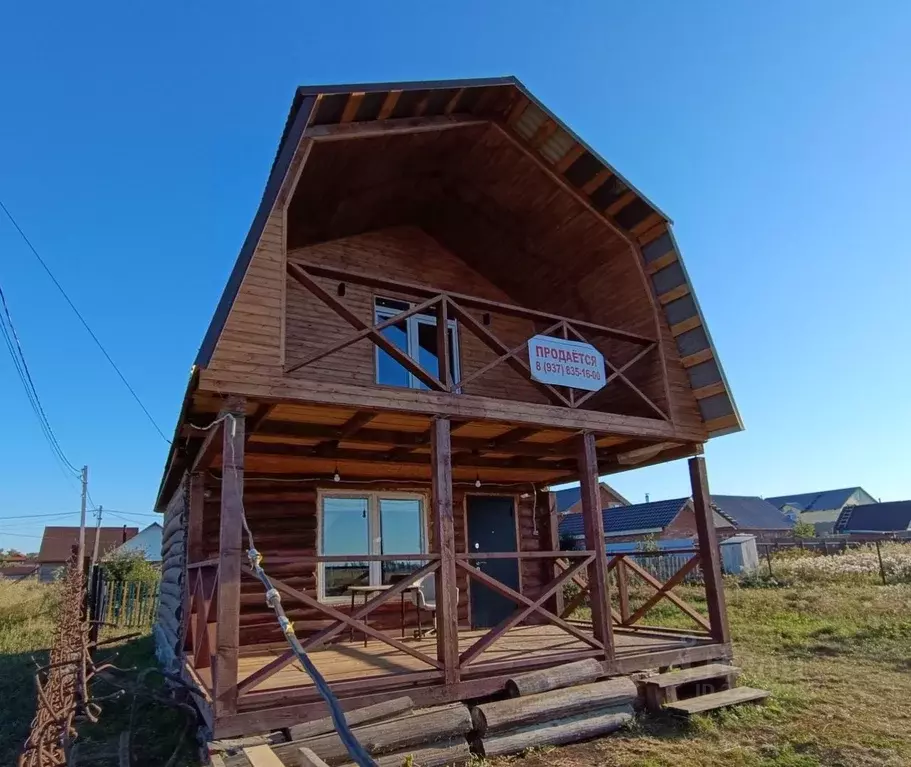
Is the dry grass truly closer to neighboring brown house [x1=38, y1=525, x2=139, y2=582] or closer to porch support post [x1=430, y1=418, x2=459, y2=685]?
porch support post [x1=430, y1=418, x2=459, y2=685]

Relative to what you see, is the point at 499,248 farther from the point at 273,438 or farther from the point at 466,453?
the point at 273,438

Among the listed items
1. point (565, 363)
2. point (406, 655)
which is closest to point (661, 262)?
point (565, 363)

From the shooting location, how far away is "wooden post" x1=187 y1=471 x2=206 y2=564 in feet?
28.3

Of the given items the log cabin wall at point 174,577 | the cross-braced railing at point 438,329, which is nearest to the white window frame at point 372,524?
the log cabin wall at point 174,577

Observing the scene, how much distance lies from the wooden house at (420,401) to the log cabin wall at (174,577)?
0.46 ft

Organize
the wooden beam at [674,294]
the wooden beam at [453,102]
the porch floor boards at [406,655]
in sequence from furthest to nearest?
the wooden beam at [674,294]
the wooden beam at [453,102]
the porch floor boards at [406,655]

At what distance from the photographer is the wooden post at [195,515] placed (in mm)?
8617

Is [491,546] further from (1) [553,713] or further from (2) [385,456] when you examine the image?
(1) [553,713]

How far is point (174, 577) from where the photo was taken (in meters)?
10.7

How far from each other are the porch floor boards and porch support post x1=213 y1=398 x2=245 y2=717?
561 millimetres

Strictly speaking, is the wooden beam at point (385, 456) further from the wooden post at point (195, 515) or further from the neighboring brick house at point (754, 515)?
the neighboring brick house at point (754, 515)

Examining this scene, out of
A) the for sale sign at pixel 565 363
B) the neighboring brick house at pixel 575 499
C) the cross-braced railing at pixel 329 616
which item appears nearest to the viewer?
the cross-braced railing at pixel 329 616

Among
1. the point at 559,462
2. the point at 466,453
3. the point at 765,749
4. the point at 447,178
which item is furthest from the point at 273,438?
the point at 765,749

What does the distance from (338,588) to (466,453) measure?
2.79 metres
